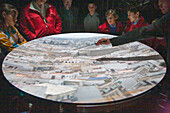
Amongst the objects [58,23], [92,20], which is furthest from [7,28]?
[92,20]

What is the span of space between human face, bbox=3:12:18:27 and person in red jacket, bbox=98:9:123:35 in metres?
3.84

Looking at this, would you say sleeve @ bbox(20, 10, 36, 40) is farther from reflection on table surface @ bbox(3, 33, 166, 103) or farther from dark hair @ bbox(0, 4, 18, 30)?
reflection on table surface @ bbox(3, 33, 166, 103)

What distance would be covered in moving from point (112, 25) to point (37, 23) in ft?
11.4

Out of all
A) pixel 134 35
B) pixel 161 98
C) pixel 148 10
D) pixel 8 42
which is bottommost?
pixel 161 98

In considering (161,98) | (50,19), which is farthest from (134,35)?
(50,19)

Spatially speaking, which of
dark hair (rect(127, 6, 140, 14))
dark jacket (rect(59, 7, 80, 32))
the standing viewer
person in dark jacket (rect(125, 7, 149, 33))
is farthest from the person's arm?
dark jacket (rect(59, 7, 80, 32))

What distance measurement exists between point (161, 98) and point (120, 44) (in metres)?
2.27

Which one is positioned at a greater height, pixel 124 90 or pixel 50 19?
pixel 50 19

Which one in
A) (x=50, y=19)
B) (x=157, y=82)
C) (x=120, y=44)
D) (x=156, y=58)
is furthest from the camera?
(x=50, y=19)

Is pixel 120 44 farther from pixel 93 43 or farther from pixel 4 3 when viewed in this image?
pixel 4 3

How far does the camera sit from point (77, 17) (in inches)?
363

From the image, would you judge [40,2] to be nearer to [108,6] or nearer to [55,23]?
[55,23]

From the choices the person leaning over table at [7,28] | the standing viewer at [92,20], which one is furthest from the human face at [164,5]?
the person leaning over table at [7,28]

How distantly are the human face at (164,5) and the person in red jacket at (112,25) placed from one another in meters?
1.97
